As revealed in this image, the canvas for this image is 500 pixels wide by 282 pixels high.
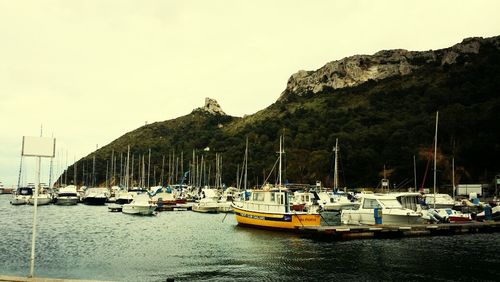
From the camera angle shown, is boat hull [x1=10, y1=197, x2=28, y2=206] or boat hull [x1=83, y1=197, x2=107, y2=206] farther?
boat hull [x1=10, y1=197, x2=28, y2=206]

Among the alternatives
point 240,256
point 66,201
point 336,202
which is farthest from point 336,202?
point 66,201

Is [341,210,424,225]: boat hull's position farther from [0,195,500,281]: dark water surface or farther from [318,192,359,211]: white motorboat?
[318,192,359,211]: white motorboat

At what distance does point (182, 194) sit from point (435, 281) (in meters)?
73.6

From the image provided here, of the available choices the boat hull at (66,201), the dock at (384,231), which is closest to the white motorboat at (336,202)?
the dock at (384,231)

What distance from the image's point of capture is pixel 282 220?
39.8m

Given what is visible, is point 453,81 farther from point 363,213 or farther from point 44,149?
point 44,149

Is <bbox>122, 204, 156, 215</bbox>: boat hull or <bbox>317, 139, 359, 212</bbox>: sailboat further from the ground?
<bbox>317, 139, 359, 212</bbox>: sailboat

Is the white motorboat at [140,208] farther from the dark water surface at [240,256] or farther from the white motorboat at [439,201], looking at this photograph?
the white motorboat at [439,201]

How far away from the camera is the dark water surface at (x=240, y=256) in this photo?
72.9 ft

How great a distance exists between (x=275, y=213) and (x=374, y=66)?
148 meters

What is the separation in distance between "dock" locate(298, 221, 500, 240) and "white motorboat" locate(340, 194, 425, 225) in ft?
5.95

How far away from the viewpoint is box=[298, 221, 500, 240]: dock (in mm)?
35688

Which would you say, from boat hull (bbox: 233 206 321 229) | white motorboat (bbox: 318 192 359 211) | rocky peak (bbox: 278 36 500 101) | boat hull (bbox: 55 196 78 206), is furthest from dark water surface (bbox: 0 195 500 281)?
rocky peak (bbox: 278 36 500 101)

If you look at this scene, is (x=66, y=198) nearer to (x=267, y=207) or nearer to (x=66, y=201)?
(x=66, y=201)
